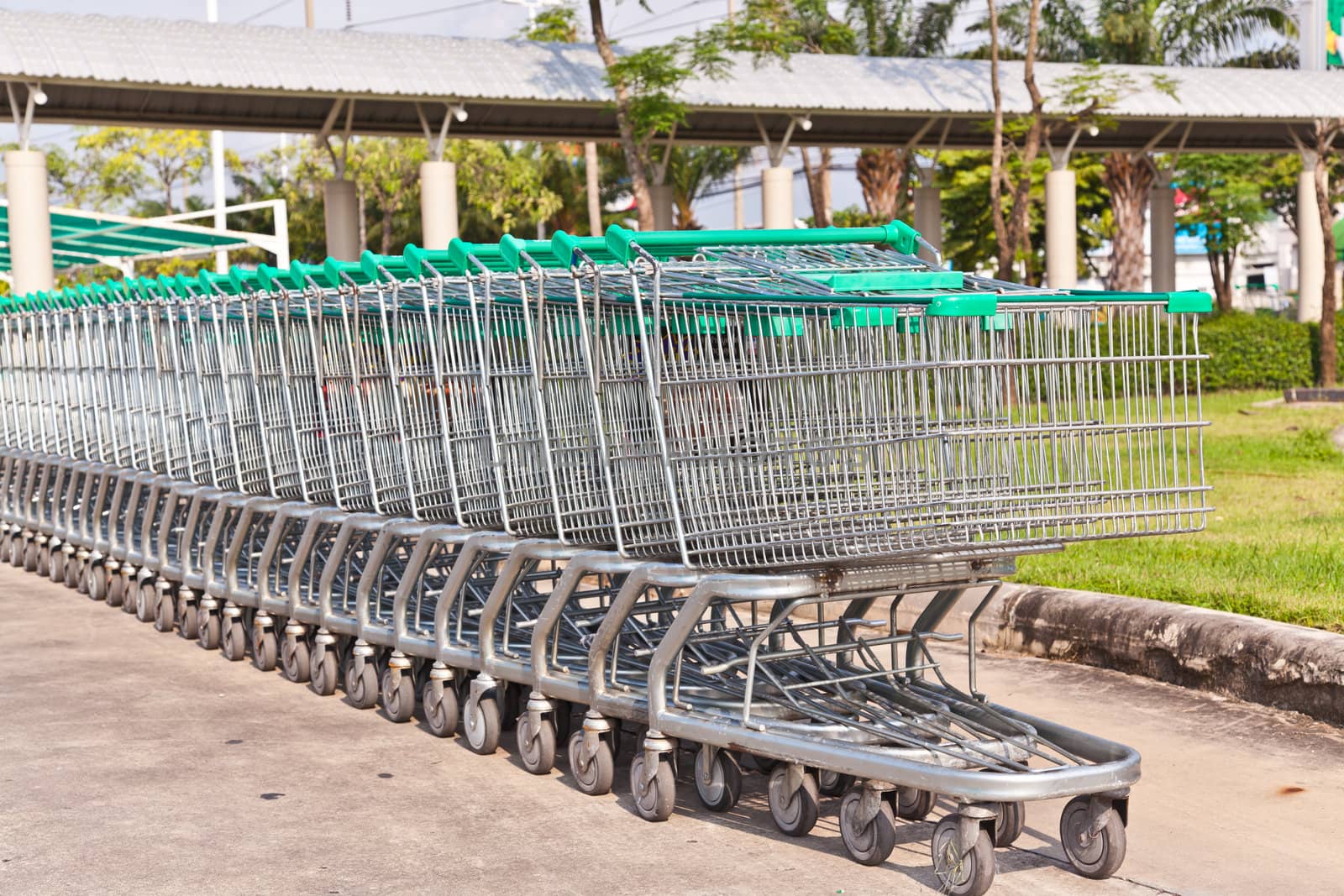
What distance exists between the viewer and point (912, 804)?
4.95 metres

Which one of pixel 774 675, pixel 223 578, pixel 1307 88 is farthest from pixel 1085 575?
pixel 1307 88

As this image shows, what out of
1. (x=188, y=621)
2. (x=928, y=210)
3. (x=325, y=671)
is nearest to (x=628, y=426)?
(x=325, y=671)

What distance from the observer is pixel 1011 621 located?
7.45 m

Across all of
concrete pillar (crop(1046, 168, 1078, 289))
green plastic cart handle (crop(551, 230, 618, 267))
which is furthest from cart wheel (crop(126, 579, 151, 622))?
concrete pillar (crop(1046, 168, 1078, 289))

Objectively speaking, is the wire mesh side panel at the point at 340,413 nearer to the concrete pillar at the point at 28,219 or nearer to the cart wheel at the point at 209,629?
the cart wheel at the point at 209,629

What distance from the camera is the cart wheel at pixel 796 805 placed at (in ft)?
15.5

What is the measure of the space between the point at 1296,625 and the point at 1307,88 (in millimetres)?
24316

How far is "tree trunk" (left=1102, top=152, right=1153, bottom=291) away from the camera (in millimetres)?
35719

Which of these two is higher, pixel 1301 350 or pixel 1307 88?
pixel 1307 88

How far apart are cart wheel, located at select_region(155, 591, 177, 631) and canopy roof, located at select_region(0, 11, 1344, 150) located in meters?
11.5

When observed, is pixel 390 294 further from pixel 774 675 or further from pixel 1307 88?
pixel 1307 88

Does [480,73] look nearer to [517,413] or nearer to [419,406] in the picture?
[419,406]

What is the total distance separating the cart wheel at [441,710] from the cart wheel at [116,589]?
3.97 m

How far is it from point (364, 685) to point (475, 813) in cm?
168
